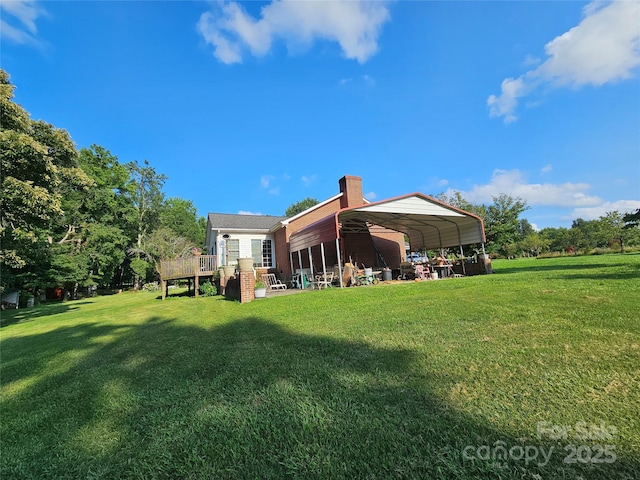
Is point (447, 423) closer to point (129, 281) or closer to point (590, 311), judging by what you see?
point (590, 311)

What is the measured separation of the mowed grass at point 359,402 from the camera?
6.35 feet

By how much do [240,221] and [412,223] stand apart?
41.8 ft

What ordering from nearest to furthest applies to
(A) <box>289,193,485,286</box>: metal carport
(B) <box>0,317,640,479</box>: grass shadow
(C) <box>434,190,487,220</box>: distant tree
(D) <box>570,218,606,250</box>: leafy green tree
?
(B) <box>0,317,640,479</box>: grass shadow
(A) <box>289,193,485,286</box>: metal carport
(D) <box>570,218,606,250</box>: leafy green tree
(C) <box>434,190,487,220</box>: distant tree

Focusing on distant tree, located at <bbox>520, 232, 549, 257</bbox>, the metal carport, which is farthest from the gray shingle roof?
distant tree, located at <bbox>520, 232, 549, 257</bbox>

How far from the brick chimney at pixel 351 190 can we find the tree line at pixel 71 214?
13942mm

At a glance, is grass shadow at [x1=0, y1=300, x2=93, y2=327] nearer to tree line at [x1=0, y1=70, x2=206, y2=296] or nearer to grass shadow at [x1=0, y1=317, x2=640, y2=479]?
tree line at [x1=0, y1=70, x2=206, y2=296]

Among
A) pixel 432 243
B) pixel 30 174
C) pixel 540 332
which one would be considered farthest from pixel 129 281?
pixel 540 332

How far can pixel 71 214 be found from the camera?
25.6 m

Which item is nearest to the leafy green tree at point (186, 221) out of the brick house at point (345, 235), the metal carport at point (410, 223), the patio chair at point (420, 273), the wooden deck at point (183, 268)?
the brick house at point (345, 235)

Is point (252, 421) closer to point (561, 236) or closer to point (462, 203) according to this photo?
point (462, 203)

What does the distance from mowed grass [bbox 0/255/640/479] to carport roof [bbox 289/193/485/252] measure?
8.37 m

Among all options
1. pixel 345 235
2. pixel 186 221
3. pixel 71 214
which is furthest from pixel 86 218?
pixel 345 235

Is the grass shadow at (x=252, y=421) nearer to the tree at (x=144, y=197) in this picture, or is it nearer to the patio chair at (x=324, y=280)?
the patio chair at (x=324, y=280)

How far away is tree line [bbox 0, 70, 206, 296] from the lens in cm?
1107
